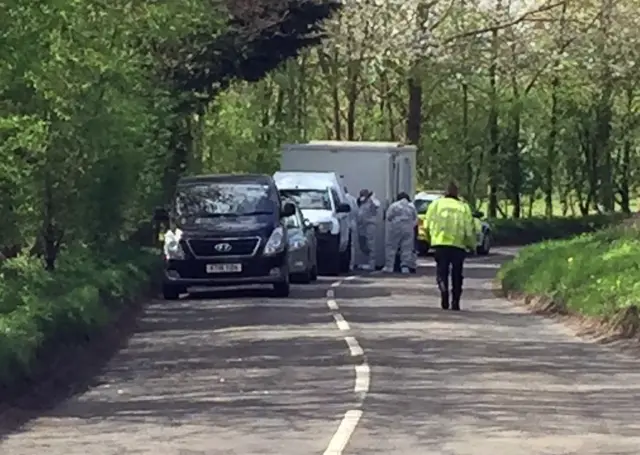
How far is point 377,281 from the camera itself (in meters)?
33.4

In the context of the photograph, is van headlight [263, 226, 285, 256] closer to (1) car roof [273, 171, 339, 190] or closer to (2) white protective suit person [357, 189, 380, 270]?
(1) car roof [273, 171, 339, 190]

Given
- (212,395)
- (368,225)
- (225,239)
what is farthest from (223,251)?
(212,395)

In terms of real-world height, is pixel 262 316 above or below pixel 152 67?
below

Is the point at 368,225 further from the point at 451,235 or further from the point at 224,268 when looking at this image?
the point at 451,235

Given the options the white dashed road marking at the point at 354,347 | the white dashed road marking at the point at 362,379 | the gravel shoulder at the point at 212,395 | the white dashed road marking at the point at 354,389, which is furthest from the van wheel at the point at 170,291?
the white dashed road marking at the point at 362,379

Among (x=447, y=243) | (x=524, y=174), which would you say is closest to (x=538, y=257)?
(x=447, y=243)

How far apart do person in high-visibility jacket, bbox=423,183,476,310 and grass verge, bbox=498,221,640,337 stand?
1.56 meters

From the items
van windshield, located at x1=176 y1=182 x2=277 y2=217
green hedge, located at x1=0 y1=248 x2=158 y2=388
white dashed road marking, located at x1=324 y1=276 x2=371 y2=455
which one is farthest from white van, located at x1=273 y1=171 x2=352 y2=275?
white dashed road marking, located at x1=324 y1=276 x2=371 y2=455

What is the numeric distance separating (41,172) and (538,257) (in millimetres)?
10443

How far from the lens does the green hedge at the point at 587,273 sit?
22.8 metres

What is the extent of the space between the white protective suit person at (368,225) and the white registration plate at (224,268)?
415 inches

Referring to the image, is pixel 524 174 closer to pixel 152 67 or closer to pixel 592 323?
pixel 152 67

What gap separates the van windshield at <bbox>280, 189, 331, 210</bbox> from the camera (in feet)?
121

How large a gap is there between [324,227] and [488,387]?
20.2 meters
